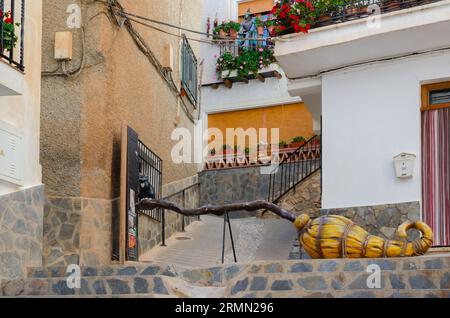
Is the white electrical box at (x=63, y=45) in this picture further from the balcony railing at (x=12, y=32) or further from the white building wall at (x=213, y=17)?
the white building wall at (x=213, y=17)

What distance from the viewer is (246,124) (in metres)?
23.8

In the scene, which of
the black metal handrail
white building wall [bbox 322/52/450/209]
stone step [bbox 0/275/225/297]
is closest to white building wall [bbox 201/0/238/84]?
the black metal handrail

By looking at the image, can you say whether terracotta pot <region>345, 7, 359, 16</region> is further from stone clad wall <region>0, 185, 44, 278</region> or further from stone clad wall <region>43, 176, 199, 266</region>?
stone clad wall <region>0, 185, 44, 278</region>

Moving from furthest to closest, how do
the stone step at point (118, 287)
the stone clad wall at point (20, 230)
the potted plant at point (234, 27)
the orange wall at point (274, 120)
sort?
the potted plant at point (234, 27) < the orange wall at point (274, 120) < the stone clad wall at point (20, 230) < the stone step at point (118, 287)

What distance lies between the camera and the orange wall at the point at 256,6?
26.4 metres

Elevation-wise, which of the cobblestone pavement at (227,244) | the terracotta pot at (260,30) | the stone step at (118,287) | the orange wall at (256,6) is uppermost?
the orange wall at (256,6)

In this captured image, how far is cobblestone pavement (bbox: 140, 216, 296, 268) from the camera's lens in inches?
560

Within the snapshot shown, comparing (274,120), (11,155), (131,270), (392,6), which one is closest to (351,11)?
(392,6)

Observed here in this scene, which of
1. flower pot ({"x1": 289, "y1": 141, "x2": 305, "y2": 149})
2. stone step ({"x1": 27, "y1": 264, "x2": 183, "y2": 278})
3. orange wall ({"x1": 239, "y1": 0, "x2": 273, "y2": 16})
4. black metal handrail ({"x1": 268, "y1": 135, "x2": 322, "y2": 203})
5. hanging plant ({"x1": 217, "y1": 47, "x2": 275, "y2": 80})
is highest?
orange wall ({"x1": 239, "y1": 0, "x2": 273, "y2": 16})

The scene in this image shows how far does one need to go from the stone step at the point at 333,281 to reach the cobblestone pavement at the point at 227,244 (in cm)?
384

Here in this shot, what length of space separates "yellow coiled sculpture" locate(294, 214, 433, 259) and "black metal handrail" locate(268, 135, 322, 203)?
30.2 ft

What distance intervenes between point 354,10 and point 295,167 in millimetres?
7643

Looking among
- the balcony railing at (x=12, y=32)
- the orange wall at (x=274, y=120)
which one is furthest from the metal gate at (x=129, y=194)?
the orange wall at (x=274, y=120)
